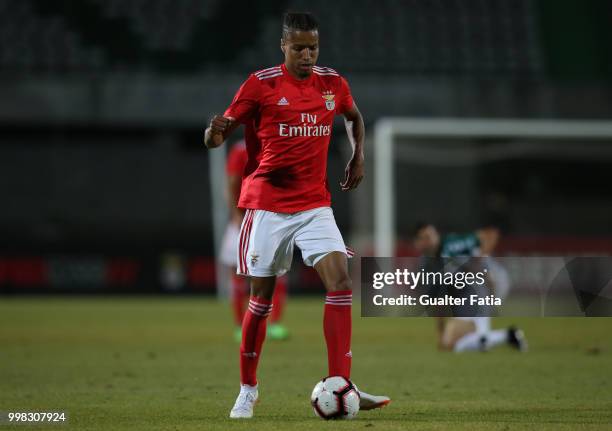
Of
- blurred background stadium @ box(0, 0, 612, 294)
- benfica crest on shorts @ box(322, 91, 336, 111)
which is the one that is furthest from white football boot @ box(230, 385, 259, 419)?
blurred background stadium @ box(0, 0, 612, 294)

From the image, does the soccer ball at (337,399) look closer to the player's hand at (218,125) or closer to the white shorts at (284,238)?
the white shorts at (284,238)

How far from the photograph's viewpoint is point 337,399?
15.7 feet

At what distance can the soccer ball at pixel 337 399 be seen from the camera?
4793 mm

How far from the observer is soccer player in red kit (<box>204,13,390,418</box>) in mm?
4988

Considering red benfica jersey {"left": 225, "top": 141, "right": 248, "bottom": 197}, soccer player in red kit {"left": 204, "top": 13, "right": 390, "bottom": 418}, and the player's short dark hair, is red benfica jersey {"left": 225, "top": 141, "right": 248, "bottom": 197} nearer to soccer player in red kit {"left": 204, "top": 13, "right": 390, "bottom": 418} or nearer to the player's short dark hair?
soccer player in red kit {"left": 204, "top": 13, "right": 390, "bottom": 418}

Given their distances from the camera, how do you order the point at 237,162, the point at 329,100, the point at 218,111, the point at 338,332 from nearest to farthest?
the point at 338,332
the point at 329,100
the point at 237,162
the point at 218,111

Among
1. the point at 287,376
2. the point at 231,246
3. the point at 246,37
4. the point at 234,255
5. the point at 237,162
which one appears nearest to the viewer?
the point at 287,376

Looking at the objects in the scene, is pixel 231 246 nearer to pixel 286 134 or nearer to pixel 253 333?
pixel 253 333

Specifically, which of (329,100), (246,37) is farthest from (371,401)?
(246,37)

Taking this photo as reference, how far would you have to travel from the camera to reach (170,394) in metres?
6.05

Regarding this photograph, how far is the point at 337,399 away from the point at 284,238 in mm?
780

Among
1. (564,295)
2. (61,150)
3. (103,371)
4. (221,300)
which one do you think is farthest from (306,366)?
(61,150)

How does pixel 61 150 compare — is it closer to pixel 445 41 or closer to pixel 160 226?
pixel 160 226

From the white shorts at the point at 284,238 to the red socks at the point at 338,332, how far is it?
20 cm
